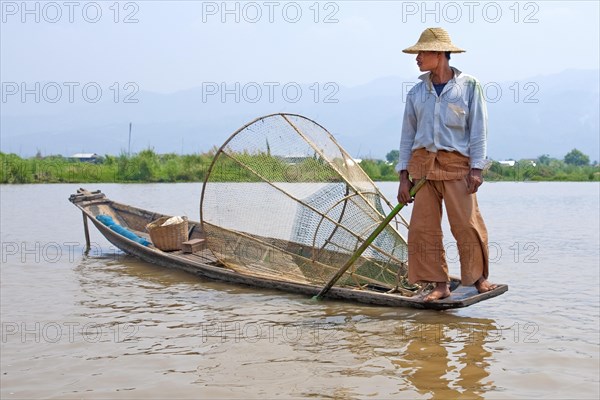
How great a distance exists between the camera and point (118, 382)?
4008mm

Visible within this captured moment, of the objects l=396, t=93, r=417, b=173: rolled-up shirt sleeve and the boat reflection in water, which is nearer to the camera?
the boat reflection in water

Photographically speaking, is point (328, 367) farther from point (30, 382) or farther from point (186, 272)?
point (186, 272)

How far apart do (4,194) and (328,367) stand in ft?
64.6

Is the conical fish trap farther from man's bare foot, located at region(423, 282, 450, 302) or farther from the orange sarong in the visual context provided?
the orange sarong

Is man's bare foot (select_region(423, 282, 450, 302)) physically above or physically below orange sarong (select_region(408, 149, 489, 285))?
below

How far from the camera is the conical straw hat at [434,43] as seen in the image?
15.4ft

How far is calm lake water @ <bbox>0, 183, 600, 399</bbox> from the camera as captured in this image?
12.9 ft

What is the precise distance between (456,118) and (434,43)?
1.62ft

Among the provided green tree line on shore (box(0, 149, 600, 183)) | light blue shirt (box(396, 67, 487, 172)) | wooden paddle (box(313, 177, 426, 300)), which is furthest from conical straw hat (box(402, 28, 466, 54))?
green tree line on shore (box(0, 149, 600, 183))

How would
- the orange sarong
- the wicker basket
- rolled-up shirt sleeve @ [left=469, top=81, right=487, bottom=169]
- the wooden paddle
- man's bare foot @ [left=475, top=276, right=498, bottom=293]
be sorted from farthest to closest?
the wicker basket → man's bare foot @ [left=475, top=276, right=498, bottom=293] → the wooden paddle → the orange sarong → rolled-up shirt sleeve @ [left=469, top=81, right=487, bottom=169]

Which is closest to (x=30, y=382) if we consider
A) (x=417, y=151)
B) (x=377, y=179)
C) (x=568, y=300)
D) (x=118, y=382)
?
(x=118, y=382)

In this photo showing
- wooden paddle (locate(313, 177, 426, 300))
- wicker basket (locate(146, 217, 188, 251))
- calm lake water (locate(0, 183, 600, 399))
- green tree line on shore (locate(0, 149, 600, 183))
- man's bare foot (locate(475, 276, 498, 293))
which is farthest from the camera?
green tree line on shore (locate(0, 149, 600, 183))

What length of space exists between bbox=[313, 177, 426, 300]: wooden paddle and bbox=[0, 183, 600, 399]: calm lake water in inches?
6.3

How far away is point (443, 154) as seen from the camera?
Result: 477 centimetres
